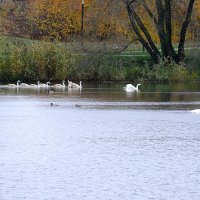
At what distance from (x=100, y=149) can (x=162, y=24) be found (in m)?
36.6

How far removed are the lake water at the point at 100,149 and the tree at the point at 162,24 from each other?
17.5 metres

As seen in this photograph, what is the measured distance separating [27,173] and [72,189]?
2.12 metres

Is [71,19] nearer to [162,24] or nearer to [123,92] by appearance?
[162,24]

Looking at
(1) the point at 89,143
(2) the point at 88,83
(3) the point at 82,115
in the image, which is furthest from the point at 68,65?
(1) the point at 89,143

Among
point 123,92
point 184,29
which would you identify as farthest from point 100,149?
point 184,29

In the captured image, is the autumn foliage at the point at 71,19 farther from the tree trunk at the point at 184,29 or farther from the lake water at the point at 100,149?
the lake water at the point at 100,149

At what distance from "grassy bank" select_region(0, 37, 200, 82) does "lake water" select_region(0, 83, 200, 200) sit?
663 inches

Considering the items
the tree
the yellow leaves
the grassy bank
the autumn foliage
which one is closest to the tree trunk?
the tree

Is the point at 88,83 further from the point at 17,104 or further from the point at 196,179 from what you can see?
the point at 196,179

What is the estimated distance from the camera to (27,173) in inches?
858

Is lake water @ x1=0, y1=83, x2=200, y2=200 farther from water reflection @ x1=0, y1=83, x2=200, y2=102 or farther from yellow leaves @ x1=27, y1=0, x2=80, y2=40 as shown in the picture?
yellow leaves @ x1=27, y1=0, x2=80, y2=40

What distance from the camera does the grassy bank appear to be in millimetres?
60406

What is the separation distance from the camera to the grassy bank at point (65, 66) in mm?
60406

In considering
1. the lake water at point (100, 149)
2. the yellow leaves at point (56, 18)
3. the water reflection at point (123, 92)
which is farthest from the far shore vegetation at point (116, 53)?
the lake water at point (100, 149)
